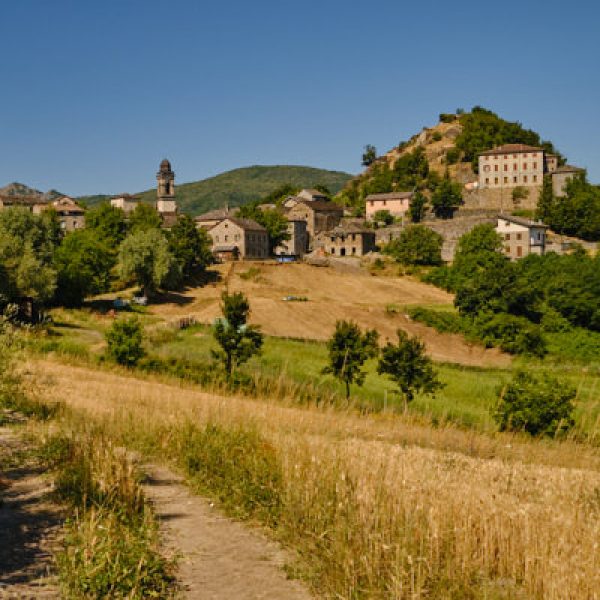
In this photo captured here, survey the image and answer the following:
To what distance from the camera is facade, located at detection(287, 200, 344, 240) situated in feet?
389

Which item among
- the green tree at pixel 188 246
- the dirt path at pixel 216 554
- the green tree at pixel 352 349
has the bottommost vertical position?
the green tree at pixel 352 349

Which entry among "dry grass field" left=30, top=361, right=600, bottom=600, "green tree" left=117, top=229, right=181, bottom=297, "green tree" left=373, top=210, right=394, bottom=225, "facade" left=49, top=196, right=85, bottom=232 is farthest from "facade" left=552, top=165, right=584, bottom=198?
"dry grass field" left=30, top=361, right=600, bottom=600

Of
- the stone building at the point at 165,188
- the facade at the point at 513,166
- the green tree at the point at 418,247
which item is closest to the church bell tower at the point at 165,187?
the stone building at the point at 165,188

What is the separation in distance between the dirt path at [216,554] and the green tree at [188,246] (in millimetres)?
71649

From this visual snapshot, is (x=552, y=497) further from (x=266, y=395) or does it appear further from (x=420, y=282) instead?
(x=420, y=282)

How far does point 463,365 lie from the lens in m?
52.8

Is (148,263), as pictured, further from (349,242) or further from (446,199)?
(446,199)

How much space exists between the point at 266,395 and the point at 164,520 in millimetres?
6261

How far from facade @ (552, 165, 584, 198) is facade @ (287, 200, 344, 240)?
38.2 m

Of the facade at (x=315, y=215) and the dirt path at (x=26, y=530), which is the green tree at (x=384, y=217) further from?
the dirt path at (x=26, y=530)

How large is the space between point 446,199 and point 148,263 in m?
64.7

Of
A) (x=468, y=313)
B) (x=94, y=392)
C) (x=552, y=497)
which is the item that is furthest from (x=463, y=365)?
(x=552, y=497)

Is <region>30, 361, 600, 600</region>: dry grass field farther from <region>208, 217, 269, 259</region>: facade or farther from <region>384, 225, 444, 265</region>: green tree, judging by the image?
<region>384, 225, 444, 265</region>: green tree

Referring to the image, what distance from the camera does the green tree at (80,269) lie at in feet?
211
